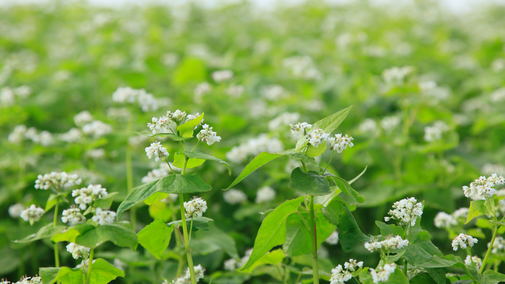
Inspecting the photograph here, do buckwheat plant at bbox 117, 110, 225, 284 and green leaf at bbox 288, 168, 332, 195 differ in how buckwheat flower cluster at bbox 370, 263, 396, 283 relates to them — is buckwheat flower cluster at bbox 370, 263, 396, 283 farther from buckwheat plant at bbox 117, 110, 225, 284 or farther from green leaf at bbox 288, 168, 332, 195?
buckwheat plant at bbox 117, 110, 225, 284

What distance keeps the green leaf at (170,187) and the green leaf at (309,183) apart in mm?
356

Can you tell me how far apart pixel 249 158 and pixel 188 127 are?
187 cm

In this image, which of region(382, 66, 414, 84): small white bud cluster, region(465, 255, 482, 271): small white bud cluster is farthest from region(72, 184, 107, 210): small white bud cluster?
region(382, 66, 414, 84): small white bud cluster

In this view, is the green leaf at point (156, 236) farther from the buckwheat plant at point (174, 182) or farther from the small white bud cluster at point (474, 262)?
the small white bud cluster at point (474, 262)

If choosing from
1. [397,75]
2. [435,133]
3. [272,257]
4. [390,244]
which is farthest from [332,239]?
[397,75]

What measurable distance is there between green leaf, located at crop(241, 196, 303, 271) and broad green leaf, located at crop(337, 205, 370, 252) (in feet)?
0.77

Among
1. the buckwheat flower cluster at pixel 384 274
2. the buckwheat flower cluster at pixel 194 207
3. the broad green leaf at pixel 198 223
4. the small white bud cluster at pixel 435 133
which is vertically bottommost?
the small white bud cluster at pixel 435 133

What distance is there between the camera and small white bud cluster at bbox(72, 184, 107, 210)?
183 centimetres

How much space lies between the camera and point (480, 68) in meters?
6.96

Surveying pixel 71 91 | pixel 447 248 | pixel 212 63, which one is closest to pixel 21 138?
pixel 71 91

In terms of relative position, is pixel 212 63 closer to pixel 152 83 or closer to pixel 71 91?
pixel 152 83

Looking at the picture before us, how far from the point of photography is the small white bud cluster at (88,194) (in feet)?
5.99

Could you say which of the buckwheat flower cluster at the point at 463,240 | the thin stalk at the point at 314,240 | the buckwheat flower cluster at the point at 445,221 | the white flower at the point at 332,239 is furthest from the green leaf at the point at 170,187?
the buckwheat flower cluster at the point at 445,221

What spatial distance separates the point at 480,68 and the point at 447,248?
182 inches
